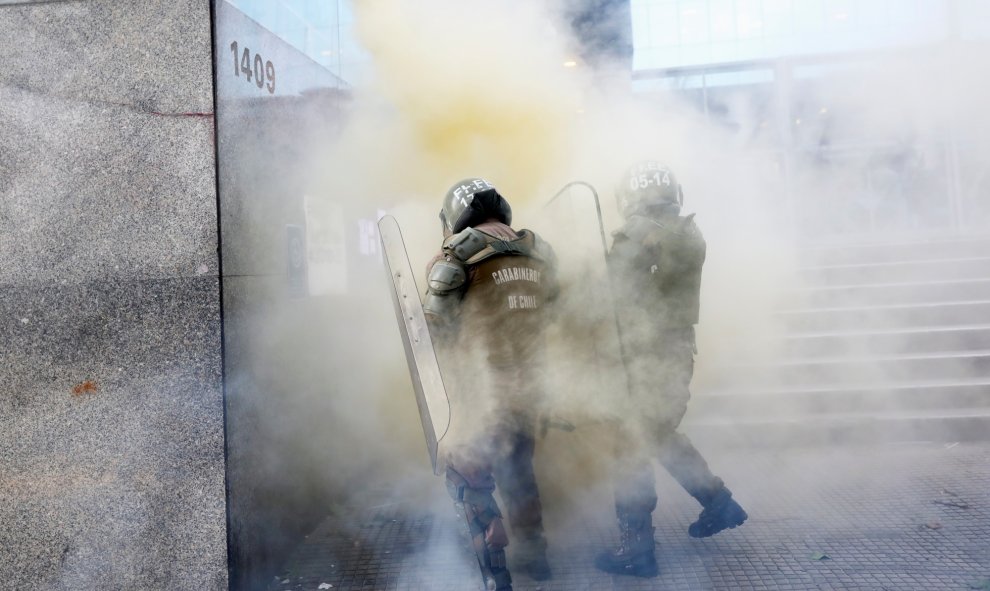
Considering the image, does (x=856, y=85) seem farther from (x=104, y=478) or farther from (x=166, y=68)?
(x=104, y=478)

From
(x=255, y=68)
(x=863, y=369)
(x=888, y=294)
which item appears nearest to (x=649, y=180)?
(x=255, y=68)

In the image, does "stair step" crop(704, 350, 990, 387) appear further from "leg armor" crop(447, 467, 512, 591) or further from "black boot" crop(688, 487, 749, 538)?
"leg armor" crop(447, 467, 512, 591)

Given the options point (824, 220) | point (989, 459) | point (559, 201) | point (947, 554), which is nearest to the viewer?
point (947, 554)

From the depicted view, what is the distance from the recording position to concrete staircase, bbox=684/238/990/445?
4.71m

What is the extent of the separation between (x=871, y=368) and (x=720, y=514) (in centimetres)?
278

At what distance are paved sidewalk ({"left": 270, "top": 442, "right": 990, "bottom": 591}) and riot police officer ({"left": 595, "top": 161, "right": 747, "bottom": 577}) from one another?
0.19m

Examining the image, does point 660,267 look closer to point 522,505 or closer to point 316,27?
point 522,505

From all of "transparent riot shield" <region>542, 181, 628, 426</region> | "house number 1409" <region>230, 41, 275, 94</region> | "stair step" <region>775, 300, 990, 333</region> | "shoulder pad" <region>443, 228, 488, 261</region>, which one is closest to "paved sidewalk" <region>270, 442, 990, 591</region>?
"transparent riot shield" <region>542, 181, 628, 426</region>

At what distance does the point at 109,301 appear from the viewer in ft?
8.97

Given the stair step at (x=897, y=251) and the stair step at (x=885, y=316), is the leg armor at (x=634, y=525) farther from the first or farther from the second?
the stair step at (x=897, y=251)

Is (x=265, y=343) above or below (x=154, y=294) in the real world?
below

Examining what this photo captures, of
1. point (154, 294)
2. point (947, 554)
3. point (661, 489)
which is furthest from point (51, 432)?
point (947, 554)

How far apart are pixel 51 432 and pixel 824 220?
7.52 m

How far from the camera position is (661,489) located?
3980 millimetres
